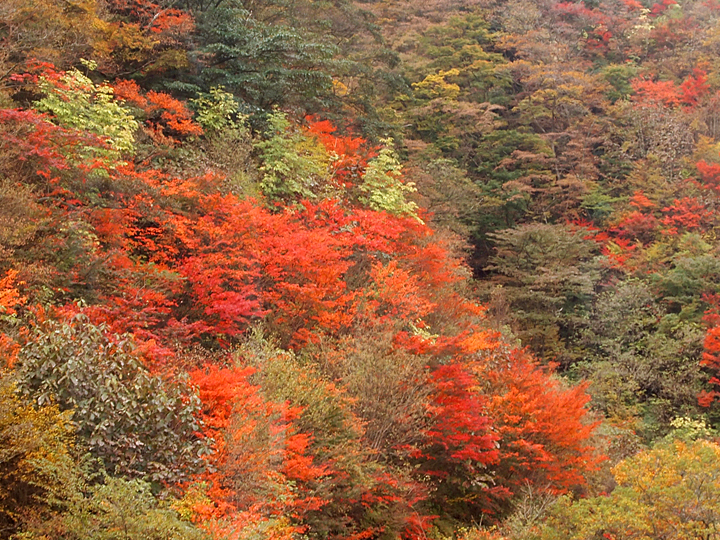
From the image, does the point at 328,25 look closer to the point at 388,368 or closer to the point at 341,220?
the point at 341,220

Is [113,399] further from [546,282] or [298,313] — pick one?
[546,282]

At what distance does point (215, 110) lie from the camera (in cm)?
1991

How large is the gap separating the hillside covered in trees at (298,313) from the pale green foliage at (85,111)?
96 millimetres

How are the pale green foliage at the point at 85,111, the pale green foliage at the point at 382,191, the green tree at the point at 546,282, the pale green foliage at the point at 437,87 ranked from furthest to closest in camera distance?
the pale green foliage at the point at 437,87
the green tree at the point at 546,282
the pale green foliage at the point at 382,191
the pale green foliage at the point at 85,111

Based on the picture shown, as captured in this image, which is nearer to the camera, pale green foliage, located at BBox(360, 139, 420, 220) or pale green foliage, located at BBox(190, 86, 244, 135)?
pale green foliage, located at BBox(190, 86, 244, 135)

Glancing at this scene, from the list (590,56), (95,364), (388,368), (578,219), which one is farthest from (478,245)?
(95,364)

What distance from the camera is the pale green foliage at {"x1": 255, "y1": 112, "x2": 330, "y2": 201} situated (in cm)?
1903

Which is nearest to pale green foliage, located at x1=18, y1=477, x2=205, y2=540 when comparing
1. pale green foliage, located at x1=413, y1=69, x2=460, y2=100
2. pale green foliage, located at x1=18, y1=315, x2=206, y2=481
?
pale green foliage, located at x1=18, y1=315, x2=206, y2=481

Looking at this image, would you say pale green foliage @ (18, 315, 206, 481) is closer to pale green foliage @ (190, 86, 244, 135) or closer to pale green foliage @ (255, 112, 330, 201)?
pale green foliage @ (255, 112, 330, 201)

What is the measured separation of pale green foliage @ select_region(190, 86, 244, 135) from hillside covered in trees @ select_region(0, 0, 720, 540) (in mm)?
147

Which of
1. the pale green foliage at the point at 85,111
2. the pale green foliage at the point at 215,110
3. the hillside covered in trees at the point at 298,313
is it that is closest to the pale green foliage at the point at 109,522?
the hillside covered in trees at the point at 298,313

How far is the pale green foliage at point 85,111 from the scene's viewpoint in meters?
14.3

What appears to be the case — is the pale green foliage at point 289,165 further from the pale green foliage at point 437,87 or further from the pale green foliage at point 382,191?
the pale green foliage at point 437,87

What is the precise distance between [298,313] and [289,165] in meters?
6.68
